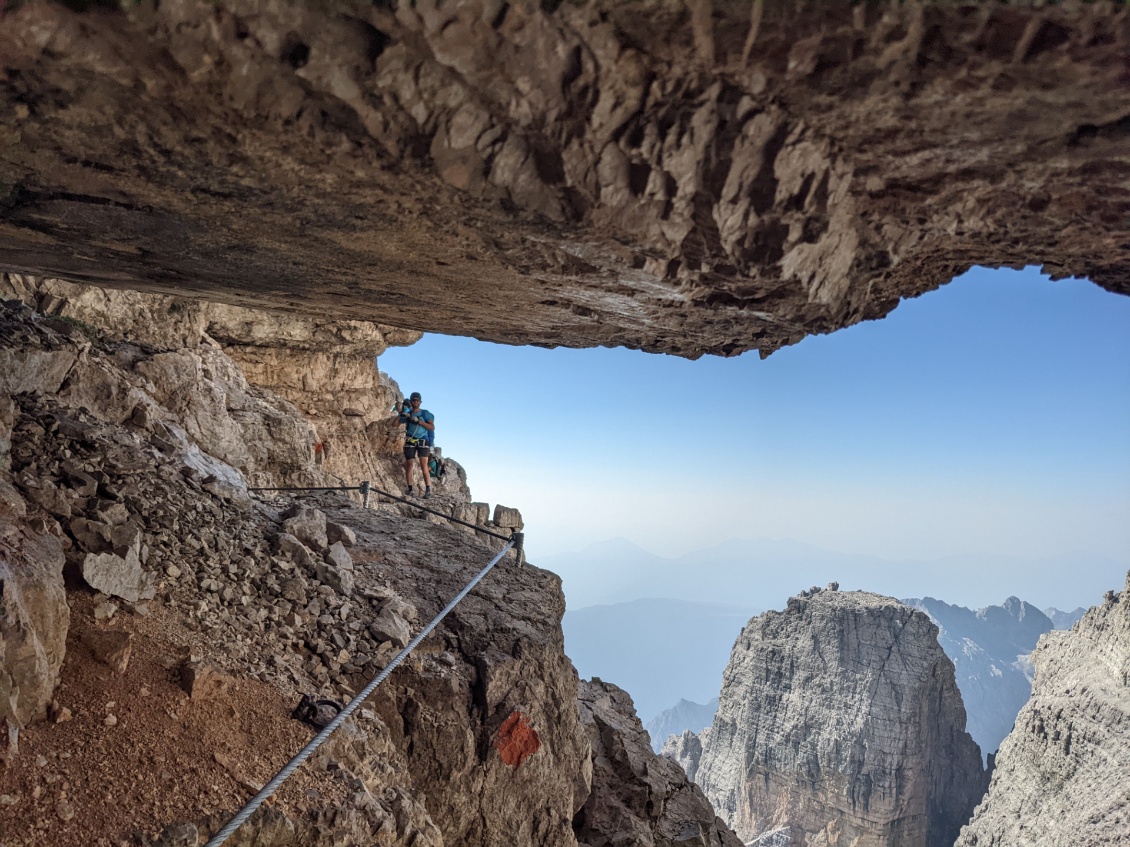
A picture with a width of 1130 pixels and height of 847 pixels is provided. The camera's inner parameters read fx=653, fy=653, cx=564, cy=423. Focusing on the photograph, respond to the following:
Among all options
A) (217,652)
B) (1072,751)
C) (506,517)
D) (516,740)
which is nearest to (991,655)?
(1072,751)

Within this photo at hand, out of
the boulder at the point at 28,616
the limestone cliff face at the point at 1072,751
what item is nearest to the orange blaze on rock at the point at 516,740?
the boulder at the point at 28,616

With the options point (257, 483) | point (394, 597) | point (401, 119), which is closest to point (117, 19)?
point (401, 119)

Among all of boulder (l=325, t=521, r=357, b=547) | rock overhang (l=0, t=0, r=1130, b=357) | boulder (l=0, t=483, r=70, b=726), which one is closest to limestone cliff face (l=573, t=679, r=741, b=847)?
boulder (l=325, t=521, r=357, b=547)

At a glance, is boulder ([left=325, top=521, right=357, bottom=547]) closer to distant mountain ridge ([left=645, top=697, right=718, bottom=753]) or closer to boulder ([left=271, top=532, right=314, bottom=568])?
boulder ([left=271, top=532, right=314, bottom=568])

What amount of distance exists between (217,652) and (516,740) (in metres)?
2.82

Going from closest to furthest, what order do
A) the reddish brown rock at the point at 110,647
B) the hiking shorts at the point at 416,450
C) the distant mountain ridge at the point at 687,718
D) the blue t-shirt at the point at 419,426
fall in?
the reddish brown rock at the point at 110,647, the blue t-shirt at the point at 419,426, the hiking shorts at the point at 416,450, the distant mountain ridge at the point at 687,718

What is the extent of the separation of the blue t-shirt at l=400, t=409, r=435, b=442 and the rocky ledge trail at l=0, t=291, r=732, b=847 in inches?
210

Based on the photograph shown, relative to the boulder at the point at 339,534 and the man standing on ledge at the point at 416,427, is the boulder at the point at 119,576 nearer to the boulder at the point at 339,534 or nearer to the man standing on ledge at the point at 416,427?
the boulder at the point at 339,534

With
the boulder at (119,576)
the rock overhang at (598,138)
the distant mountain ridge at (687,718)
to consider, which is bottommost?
the boulder at (119,576)

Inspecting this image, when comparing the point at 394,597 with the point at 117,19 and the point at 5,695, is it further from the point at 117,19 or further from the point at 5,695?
the point at 117,19

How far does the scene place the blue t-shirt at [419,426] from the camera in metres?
14.5

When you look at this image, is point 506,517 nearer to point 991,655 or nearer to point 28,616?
point 28,616

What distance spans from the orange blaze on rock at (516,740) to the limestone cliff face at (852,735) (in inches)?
→ 1873

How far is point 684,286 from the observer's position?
16.1ft
